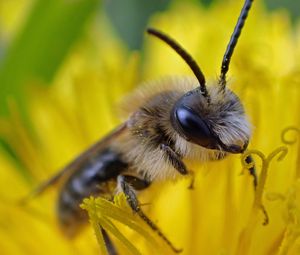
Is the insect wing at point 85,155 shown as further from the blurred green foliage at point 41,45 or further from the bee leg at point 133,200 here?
the blurred green foliage at point 41,45

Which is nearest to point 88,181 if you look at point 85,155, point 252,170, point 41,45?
point 85,155

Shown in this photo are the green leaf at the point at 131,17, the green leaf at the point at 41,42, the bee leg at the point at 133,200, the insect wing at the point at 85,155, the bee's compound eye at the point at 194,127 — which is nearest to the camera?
the bee's compound eye at the point at 194,127

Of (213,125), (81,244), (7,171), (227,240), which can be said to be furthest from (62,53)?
(213,125)

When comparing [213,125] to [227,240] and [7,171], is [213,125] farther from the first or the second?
[7,171]

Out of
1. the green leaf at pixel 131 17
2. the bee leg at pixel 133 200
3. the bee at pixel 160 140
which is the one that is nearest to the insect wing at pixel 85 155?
the bee at pixel 160 140

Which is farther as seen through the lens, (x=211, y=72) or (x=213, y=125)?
(x=211, y=72)

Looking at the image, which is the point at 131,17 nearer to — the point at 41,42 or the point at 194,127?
the point at 41,42

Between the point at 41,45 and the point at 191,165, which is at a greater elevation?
the point at 41,45
